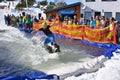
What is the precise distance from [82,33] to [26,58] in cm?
667

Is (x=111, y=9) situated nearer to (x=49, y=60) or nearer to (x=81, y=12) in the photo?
(x=81, y=12)

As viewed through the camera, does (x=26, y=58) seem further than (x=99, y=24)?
No

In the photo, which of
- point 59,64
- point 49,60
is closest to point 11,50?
point 49,60

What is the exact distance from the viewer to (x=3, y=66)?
1212cm

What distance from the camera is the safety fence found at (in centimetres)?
1658

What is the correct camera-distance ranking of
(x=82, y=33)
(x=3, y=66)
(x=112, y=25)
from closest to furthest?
(x=3, y=66) < (x=112, y=25) < (x=82, y=33)

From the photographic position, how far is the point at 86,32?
19109 millimetres

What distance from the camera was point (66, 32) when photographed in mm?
22453

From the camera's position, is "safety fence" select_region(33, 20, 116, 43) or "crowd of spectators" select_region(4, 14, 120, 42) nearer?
"safety fence" select_region(33, 20, 116, 43)

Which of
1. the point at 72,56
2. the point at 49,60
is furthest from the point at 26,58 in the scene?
the point at 72,56

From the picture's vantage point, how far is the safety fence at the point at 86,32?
653 inches

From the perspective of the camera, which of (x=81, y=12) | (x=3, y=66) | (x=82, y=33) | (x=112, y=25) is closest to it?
(x=3, y=66)

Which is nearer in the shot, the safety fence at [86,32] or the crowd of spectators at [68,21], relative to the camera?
the safety fence at [86,32]

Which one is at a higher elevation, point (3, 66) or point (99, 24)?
point (99, 24)
